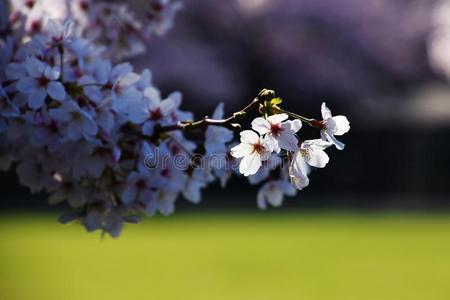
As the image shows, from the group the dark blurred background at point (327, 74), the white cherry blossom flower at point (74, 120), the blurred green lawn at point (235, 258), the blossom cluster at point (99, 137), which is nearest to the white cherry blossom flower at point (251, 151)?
the blossom cluster at point (99, 137)

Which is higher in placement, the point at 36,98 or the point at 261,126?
the point at 36,98

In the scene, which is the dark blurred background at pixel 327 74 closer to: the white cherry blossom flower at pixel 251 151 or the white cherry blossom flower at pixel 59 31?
the white cherry blossom flower at pixel 59 31

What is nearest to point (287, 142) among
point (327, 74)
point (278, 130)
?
point (278, 130)

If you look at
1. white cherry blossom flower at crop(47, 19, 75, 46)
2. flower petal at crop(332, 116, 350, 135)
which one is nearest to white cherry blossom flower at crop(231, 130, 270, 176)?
flower petal at crop(332, 116, 350, 135)

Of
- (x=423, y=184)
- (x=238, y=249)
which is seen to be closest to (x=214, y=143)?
(x=238, y=249)

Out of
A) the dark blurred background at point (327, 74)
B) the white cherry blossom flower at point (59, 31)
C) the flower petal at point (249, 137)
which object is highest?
the dark blurred background at point (327, 74)

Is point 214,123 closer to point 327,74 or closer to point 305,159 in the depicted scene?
point 305,159

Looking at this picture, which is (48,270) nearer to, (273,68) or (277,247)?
(277,247)
